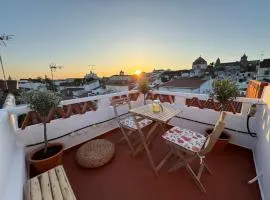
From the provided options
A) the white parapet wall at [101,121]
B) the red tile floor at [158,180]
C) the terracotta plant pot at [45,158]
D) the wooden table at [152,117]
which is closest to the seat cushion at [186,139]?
the wooden table at [152,117]

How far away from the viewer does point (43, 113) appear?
78.7 inches

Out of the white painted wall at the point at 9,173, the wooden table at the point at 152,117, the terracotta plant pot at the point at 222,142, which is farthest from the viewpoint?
the terracotta plant pot at the point at 222,142

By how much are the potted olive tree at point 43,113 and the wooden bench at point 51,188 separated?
0.66 meters

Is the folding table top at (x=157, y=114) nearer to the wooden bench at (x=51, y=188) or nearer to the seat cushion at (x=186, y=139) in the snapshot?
the seat cushion at (x=186, y=139)

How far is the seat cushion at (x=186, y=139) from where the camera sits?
6.40ft

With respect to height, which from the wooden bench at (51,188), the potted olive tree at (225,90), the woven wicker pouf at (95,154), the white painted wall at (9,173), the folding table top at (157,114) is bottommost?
the woven wicker pouf at (95,154)

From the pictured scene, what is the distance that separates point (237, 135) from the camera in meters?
2.76

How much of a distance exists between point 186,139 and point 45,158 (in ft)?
7.19


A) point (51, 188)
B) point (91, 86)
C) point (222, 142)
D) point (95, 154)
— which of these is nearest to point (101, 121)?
point (95, 154)

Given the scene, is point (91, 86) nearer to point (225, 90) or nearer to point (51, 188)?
point (225, 90)

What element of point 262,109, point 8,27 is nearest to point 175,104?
point 262,109

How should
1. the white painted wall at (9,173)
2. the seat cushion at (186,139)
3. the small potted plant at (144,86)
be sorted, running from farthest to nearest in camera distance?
the small potted plant at (144,86)
the seat cushion at (186,139)
the white painted wall at (9,173)

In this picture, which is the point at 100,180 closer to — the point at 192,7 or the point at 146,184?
the point at 146,184

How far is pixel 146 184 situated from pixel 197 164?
38.6 inches
